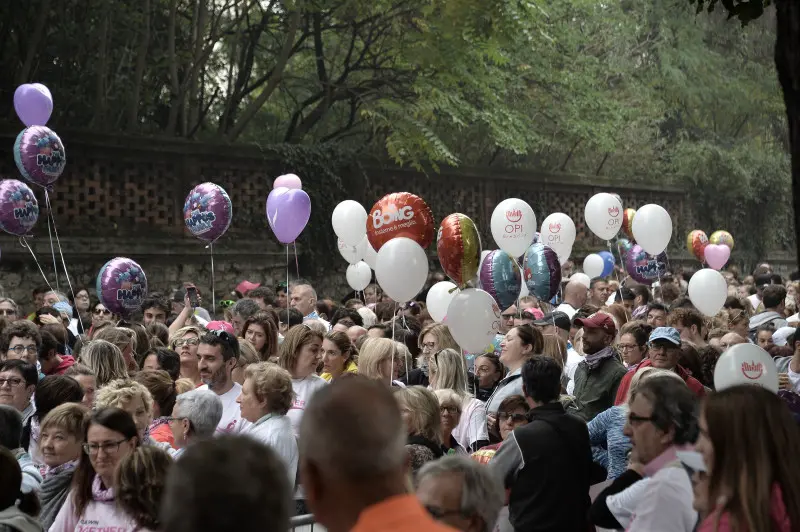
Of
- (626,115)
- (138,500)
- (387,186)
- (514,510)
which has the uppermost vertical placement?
(626,115)

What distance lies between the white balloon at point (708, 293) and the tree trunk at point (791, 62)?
31.2 ft

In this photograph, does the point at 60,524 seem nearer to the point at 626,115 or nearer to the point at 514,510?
the point at 514,510

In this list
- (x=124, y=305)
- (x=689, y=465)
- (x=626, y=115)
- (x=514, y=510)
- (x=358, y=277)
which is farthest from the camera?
(x=626, y=115)

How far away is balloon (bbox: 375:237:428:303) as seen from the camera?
27.7 ft

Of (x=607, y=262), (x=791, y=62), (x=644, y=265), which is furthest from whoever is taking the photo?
(x=607, y=262)

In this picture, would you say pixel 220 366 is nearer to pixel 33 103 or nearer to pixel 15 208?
pixel 15 208

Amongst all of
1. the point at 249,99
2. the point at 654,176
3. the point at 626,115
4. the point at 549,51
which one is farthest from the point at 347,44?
the point at 654,176

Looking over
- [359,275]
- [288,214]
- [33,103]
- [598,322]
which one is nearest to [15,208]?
[33,103]

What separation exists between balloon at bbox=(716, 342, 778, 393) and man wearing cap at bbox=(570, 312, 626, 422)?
1.08 m

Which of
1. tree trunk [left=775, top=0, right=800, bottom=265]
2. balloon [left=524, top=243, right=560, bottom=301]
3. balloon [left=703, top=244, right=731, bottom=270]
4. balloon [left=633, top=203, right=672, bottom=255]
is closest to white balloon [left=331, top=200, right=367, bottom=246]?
balloon [left=524, top=243, right=560, bottom=301]

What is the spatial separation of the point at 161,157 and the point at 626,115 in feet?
33.0

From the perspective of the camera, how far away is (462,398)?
22.9ft

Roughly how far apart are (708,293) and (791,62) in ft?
31.7

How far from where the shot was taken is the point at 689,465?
13.1 feet
